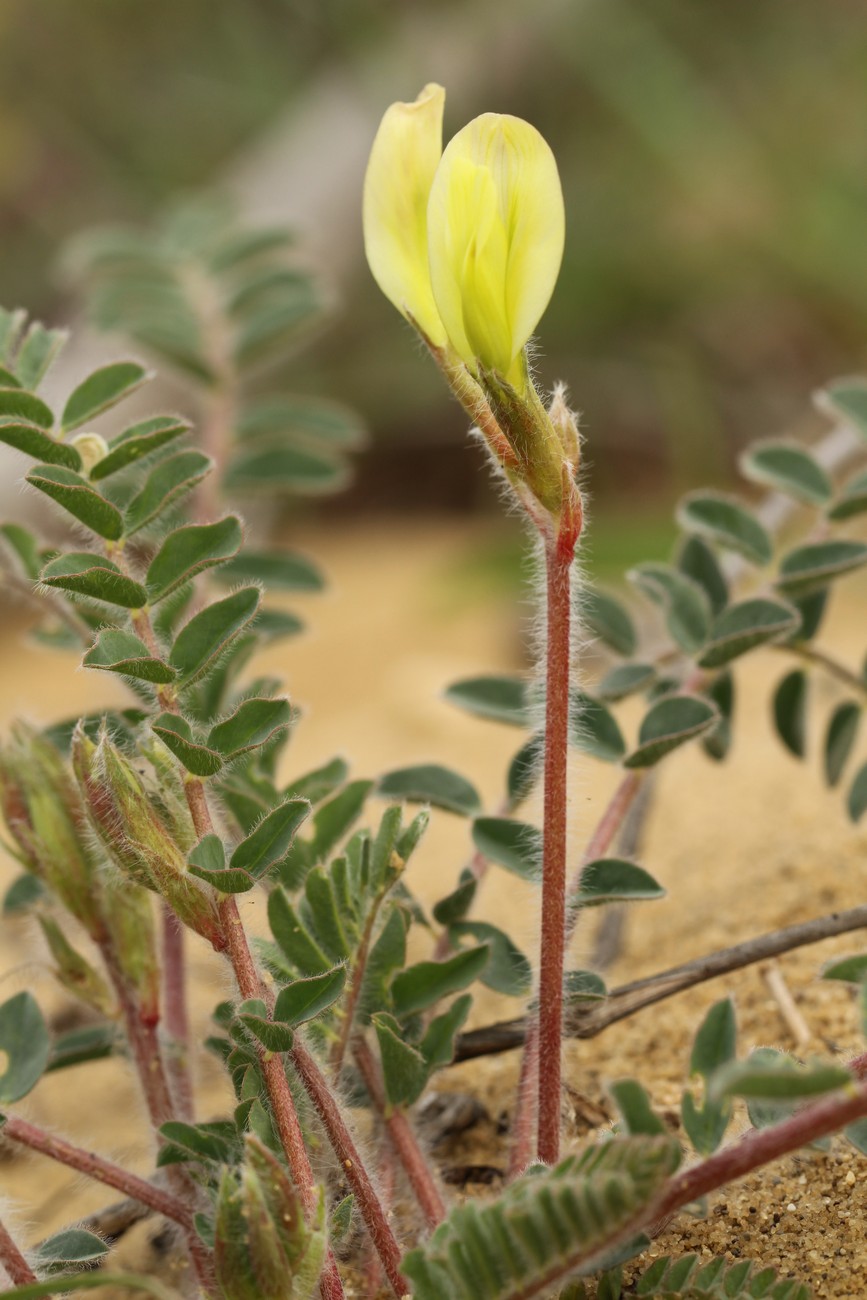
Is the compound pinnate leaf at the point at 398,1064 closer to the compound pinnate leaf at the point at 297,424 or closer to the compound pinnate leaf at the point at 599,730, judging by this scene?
the compound pinnate leaf at the point at 599,730

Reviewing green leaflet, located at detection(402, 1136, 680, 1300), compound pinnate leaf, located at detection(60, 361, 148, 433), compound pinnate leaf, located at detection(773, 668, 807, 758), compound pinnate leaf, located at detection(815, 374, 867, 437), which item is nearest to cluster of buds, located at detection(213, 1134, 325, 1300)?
green leaflet, located at detection(402, 1136, 680, 1300)

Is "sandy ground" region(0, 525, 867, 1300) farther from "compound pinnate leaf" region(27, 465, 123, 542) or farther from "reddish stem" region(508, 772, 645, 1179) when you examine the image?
"compound pinnate leaf" region(27, 465, 123, 542)

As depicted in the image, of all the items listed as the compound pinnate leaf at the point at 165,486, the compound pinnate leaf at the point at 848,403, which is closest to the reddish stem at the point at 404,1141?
the compound pinnate leaf at the point at 165,486

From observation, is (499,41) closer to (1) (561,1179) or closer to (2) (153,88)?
(2) (153,88)

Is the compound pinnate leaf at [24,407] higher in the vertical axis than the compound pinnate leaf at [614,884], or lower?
higher

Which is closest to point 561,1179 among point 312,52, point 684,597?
point 684,597
